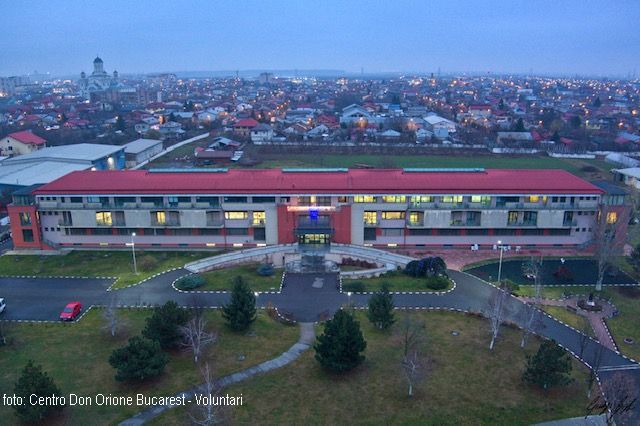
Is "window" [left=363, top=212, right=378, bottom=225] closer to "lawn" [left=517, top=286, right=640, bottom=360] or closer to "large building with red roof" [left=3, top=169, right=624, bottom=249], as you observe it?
"large building with red roof" [left=3, top=169, right=624, bottom=249]

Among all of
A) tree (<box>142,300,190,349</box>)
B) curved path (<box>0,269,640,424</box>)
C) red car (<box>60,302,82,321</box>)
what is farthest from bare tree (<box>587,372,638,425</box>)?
red car (<box>60,302,82,321</box>)

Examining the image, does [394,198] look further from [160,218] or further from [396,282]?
[160,218]

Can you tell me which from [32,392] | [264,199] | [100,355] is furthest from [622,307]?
[32,392]

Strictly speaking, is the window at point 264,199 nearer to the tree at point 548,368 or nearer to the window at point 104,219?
the window at point 104,219

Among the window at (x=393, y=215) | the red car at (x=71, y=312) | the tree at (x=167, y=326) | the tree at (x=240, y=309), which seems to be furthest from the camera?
the window at (x=393, y=215)

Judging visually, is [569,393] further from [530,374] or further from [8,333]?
[8,333]

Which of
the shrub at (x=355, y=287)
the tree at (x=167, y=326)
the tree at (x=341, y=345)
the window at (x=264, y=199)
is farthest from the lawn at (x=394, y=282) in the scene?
the tree at (x=167, y=326)

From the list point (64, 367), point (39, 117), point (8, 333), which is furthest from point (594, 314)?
point (39, 117)
